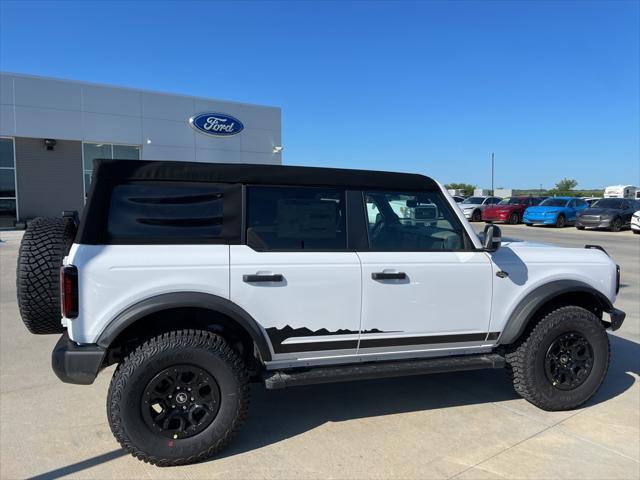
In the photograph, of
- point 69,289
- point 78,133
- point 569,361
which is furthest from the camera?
point 78,133

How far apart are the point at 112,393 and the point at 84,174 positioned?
67.4 feet

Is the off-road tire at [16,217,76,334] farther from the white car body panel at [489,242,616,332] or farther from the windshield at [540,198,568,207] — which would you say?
the windshield at [540,198,568,207]

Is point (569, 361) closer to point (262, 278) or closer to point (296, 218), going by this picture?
point (296, 218)

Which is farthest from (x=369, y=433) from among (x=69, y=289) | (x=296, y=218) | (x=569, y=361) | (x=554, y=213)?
(x=554, y=213)

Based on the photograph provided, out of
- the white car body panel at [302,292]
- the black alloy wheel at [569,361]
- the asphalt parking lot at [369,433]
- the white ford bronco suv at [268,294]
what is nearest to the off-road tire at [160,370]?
the white ford bronco suv at [268,294]

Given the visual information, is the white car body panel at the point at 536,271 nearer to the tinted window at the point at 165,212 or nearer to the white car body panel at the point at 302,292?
the white car body panel at the point at 302,292

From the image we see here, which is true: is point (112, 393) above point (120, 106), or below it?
below

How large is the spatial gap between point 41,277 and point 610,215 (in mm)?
25431

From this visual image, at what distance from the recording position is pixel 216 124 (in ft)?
76.4

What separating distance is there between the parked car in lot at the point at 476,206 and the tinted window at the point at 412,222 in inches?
952

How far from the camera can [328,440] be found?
3.41m

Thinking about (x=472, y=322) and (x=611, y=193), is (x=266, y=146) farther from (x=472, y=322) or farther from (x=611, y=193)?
(x=611, y=193)

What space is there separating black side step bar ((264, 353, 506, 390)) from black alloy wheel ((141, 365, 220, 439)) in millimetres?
377

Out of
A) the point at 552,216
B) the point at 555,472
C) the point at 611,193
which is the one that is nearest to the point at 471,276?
the point at 555,472
